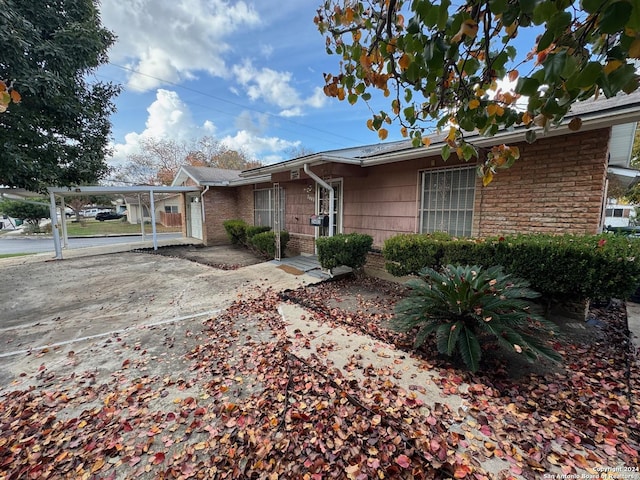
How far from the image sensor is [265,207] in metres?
11.6

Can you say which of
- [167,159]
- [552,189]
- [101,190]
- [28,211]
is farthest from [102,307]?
[28,211]

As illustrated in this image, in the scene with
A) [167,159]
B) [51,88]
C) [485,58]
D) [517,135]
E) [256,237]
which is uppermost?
[167,159]

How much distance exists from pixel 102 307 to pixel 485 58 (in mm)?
7050

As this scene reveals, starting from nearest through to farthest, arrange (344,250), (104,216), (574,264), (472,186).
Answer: (574,264)
(472,186)
(344,250)
(104,216)

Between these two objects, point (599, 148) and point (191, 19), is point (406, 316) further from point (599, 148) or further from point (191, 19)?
point (191, 19)

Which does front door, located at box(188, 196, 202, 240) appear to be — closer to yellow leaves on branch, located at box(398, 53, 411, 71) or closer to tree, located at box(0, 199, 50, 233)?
yellow leaves on branch, located at box(398, 53, 411, 71)

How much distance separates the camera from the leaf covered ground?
1.89m

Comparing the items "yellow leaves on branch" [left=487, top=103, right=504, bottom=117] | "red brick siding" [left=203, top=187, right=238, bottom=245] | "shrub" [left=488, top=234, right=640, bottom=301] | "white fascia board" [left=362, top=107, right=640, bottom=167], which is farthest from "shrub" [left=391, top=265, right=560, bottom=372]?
"red brick siding" [left=203, top=187, right=238, bottom=245]

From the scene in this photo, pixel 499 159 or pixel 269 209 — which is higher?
pixel 499 159

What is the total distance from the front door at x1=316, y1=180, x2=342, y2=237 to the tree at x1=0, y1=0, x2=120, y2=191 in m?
7.30

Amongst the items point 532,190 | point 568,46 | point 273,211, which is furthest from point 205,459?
point 273,211

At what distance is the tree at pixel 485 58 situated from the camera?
3.58 ft

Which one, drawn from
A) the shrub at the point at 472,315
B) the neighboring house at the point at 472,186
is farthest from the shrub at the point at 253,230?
the shrub at the point at 472,315

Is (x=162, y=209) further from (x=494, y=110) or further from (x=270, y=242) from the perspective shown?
(x=494, y=110)
